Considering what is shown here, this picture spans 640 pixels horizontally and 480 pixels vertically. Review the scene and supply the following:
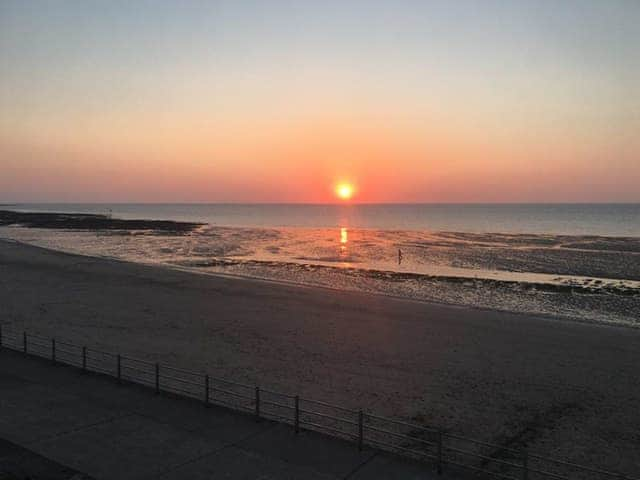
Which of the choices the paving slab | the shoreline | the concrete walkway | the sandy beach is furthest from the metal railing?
the shoreline

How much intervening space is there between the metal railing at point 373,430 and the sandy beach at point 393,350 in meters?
0.86

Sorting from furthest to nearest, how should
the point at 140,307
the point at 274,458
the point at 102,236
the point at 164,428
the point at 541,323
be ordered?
1. the point at 102,236
2. the point at 140,307
3. the point at 541,323
4. the point at 164,428
5. the point at 274,458

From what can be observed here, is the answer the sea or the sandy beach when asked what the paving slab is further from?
the sea

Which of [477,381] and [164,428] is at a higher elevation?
[164,428]

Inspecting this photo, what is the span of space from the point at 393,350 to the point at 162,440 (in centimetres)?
1337

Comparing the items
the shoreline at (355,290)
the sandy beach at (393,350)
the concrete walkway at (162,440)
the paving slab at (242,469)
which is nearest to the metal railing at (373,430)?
the concrete walkway at (162,440)

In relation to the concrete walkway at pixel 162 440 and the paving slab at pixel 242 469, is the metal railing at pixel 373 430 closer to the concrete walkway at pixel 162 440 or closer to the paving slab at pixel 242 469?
the concrete walkway at pixel 162 440

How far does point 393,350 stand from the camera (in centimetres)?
2297

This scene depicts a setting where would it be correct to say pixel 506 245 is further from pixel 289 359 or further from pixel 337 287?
pixel 289 359

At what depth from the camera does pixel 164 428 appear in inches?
481

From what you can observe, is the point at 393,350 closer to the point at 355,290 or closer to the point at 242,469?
the point at 242,469

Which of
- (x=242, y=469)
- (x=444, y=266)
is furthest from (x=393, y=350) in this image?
(x=444, y=266)

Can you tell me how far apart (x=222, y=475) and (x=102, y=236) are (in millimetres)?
90666

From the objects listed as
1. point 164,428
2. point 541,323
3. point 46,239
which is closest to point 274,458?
point 164,428
